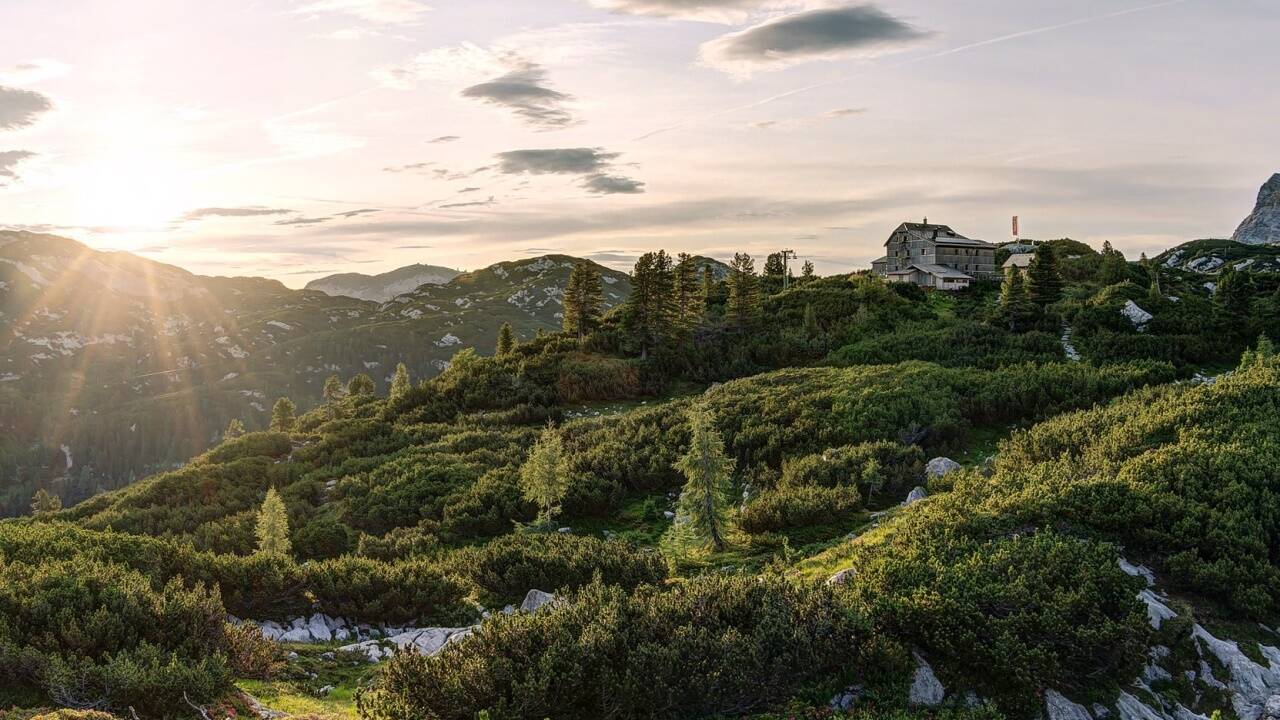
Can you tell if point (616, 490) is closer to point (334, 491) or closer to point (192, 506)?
point (334, 491)

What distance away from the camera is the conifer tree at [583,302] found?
63906mm

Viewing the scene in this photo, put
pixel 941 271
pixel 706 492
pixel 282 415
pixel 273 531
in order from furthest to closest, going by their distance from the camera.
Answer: pixel 941 271 → pixel 282 415 → pixel 273 531 → pixel 706 492

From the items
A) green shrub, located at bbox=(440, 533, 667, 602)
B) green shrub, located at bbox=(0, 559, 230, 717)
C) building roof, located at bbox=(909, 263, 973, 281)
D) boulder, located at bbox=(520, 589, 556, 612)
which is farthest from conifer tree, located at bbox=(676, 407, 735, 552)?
building roof, located at bbox=(909, 263, 973, 281)

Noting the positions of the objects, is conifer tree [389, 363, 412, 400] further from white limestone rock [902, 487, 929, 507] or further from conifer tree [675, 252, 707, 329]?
white limestone rock [902, 487, 929, 507]

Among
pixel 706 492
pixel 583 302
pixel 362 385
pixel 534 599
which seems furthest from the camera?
pixel 362 385

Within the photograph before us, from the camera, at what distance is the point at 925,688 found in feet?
34.1

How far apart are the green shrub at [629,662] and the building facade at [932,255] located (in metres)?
72.4

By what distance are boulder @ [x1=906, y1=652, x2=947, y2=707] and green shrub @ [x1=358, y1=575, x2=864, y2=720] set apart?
39.3 inches

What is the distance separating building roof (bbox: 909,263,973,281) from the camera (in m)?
73.8

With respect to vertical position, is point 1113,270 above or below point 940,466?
above

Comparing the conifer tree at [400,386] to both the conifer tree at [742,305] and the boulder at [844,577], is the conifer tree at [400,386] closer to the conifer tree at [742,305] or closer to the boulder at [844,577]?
the conifer tree at [742,305]

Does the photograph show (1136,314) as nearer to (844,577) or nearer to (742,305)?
(742,305)

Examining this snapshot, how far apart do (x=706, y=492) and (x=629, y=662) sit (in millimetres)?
12889

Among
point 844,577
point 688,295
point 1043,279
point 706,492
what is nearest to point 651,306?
point 688,295
